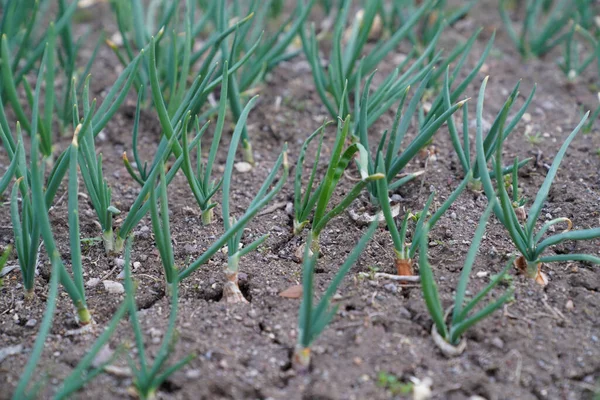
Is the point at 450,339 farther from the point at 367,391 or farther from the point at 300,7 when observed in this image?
the point at 300,7

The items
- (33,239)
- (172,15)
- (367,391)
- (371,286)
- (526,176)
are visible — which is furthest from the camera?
(172,15)

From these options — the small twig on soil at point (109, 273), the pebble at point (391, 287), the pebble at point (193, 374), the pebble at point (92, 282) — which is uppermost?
the pebble at point (391, 287)

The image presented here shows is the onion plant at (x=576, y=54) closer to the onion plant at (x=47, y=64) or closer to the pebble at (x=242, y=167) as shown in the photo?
the pebble at (x=242, y=167)

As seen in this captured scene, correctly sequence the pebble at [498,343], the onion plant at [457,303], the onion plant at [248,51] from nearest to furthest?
the onion plant at [457,303]
the pebble at [498,343]
the onion plant at [248,51]

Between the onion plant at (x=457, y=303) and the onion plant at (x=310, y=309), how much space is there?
0.14 metres

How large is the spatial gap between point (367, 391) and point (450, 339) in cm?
22

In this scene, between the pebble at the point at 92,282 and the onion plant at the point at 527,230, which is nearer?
the onion plant at the point at 527,230

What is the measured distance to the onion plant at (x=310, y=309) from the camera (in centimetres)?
137

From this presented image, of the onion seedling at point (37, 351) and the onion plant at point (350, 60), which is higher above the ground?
the onion plant at point (350, 60)

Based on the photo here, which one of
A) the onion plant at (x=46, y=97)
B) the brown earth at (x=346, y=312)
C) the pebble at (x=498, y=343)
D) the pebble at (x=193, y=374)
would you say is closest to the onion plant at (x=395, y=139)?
the brown earth at (x=346, y=312)

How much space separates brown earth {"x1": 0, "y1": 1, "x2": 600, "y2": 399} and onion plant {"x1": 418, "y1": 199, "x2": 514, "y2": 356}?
0.03 m

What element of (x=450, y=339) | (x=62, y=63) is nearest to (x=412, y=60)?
(x=62, y=63)

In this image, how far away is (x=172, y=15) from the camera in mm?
2285

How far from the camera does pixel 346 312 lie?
5.35 feet
